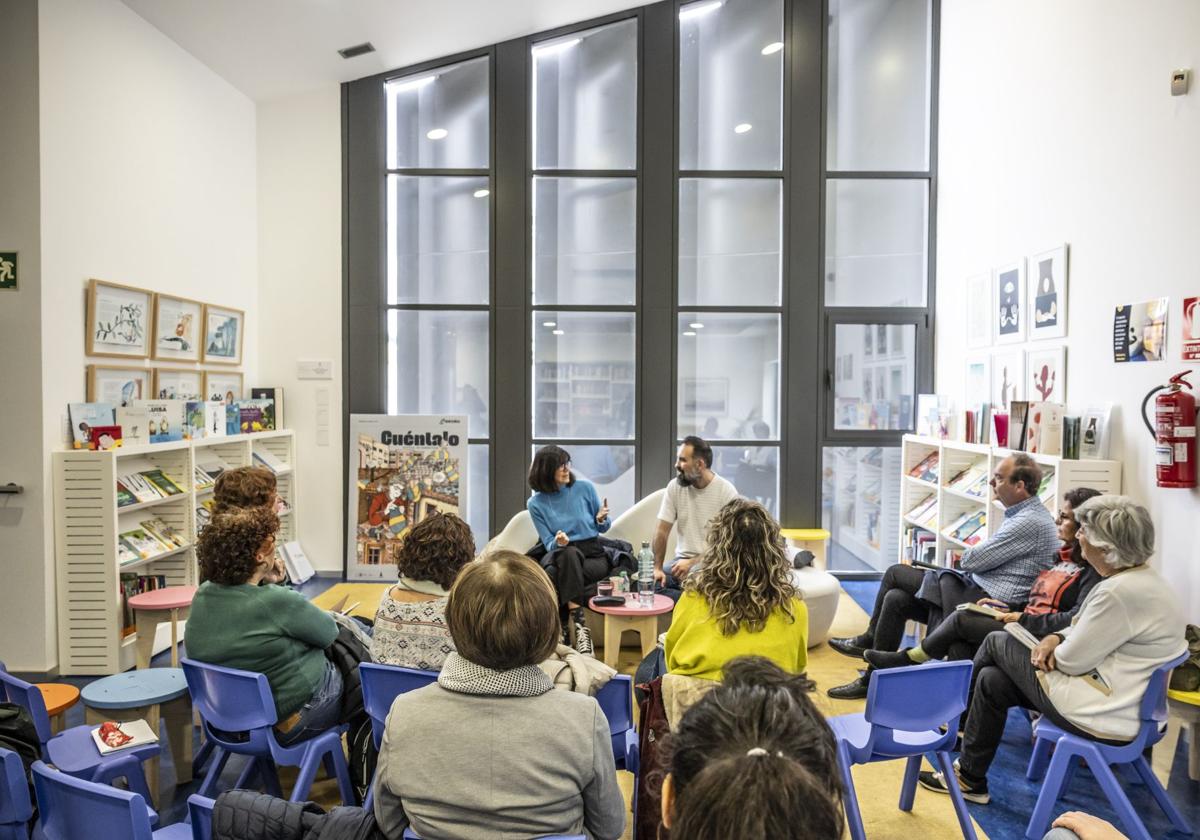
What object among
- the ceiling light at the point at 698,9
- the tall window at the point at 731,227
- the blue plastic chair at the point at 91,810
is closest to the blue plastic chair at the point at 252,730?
the blue plastic chair at the point at 91,810

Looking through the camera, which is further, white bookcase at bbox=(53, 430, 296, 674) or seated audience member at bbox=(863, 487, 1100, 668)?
white bookcase at bbox=(53, 430, 296, 674)

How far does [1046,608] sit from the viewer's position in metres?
3.58

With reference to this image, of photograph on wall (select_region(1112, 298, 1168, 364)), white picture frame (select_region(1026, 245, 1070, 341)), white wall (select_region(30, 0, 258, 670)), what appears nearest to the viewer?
photograph on wall (select_region(1112, 298, 1168, 364))

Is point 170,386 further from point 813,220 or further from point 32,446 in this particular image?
point 813,220

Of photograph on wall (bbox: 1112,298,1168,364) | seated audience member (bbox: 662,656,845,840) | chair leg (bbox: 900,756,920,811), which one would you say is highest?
photograph on wall (bbox: 1112,298,1168,364)

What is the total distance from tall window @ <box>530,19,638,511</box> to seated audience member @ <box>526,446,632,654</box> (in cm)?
153

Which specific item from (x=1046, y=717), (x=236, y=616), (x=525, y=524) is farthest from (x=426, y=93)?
(x=1046, y=717)

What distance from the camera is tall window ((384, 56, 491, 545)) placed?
682cm

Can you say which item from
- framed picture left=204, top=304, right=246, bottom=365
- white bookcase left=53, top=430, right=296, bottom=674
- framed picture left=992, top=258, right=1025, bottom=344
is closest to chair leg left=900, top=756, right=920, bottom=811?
framed picture left=992, top=258, right=1025, bottom=344

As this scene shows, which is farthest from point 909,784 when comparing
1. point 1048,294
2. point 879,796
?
point 1048,294

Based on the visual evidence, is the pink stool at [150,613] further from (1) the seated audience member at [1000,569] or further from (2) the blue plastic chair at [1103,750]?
(2) the blue plastic chair at [1103,750]

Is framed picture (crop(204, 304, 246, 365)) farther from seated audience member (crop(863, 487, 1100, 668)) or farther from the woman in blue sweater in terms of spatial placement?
seated audience member (crop(863, 487, 1100, 668))

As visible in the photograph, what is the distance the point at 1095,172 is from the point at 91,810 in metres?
5.29

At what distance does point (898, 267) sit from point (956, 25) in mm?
1953
